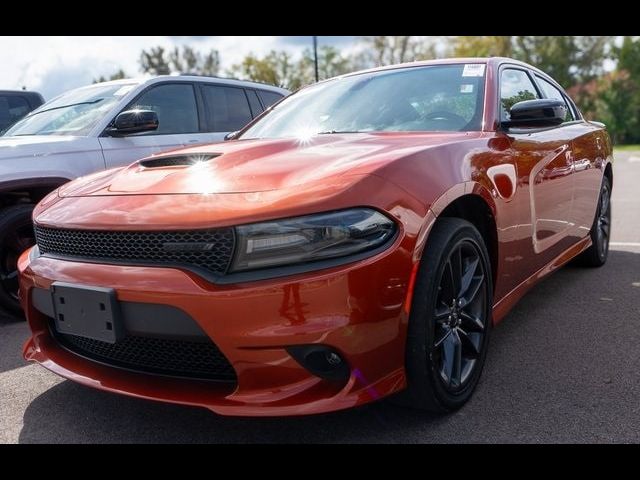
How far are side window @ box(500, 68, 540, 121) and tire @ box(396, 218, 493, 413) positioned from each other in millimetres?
922

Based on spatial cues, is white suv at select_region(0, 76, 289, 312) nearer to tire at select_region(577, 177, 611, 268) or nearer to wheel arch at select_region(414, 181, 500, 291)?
wheel arch at select_region(414, 181, 500, 291)

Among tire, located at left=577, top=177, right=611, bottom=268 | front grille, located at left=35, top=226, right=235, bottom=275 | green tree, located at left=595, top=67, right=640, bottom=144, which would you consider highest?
front grille, located at left=35, top=226, right=235, bottom=275

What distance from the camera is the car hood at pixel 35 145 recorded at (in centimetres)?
375

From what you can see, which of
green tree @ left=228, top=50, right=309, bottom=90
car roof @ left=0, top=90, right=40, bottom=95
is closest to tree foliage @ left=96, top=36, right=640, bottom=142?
green tree @ left=228, top=50, right=309, bottom=90

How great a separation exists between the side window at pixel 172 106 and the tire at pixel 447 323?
10.9 ft

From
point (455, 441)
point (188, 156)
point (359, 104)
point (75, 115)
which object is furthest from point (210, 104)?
point (455, 441)

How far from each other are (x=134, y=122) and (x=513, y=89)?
8.74 feet

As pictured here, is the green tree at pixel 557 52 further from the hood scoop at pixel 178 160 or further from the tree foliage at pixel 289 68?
the hood scoop at pixel 178 160

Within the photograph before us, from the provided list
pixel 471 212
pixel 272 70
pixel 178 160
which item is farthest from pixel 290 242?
pixel 272 70

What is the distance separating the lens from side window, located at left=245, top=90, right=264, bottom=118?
585 centimetres
